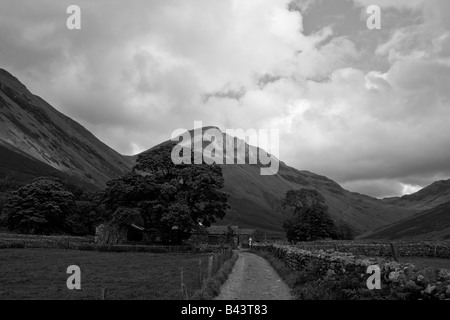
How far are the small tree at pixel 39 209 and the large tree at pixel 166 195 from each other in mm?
22920

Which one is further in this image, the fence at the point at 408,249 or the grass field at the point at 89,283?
the fence at the point at 408,249

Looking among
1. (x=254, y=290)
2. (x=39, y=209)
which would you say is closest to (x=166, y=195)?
(x=39, y=209)

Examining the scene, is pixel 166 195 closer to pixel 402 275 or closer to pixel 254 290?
Result: pixel 254 290

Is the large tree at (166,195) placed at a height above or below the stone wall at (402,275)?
above

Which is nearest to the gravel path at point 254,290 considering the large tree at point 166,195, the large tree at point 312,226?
the large tree at point 166,195

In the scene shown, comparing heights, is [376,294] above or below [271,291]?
above

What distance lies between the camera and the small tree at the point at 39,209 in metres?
67.6

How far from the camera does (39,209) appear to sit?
70188 millimetres

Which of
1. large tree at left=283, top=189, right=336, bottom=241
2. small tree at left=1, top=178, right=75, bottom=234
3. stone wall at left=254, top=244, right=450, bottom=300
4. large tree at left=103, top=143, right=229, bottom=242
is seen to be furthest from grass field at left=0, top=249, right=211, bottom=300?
large tree at left=283, top=189, right=336, bottom=241

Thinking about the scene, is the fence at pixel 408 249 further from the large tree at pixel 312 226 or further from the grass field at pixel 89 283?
the large tree at pixel 312 226
